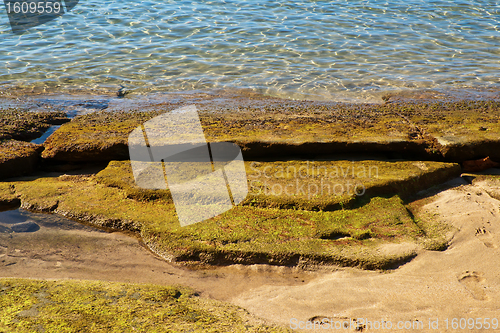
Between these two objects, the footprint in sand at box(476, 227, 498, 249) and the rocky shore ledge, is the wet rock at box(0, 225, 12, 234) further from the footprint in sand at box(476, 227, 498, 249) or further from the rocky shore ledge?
the footprint in sand at box(476, 227, 498, 249)

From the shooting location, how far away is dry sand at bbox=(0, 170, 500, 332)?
2070 mm

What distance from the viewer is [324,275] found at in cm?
239

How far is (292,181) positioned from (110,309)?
176 centimetres

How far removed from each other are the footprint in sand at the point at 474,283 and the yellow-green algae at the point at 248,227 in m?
0.31

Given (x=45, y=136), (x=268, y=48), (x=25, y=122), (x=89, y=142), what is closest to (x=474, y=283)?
(x=89, y=142)

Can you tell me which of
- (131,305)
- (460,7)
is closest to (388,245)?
A: (131,305)

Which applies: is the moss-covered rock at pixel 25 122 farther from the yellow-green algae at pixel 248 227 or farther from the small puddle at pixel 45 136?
the yellow-green algae at pixel 248 227

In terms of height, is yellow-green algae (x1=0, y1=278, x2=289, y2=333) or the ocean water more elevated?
the ocean water

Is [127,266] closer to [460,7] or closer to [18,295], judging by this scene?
[18,295]

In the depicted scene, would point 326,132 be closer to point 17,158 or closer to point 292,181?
point 292,181

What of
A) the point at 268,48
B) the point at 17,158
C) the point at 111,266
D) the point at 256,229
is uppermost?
the point at 268,48

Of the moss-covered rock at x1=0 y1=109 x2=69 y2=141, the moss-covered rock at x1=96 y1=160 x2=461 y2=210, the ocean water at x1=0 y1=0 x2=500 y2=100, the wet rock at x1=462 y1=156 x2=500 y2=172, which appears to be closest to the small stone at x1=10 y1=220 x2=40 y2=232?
the moss-covered rock at x1=96 y1=160 x2=461 y2=210

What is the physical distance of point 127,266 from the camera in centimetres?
254

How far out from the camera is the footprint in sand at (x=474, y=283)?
2.15m
